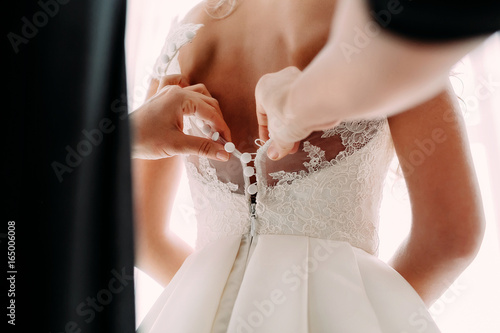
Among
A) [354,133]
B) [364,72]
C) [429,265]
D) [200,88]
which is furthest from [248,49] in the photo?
[429,265]

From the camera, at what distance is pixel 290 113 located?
0.50m

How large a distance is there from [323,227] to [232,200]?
0.14 meters

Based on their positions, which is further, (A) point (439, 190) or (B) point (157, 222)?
(B) point (157, 222)

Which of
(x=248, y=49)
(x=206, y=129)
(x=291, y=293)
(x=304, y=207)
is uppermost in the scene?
(x=248, y=49)

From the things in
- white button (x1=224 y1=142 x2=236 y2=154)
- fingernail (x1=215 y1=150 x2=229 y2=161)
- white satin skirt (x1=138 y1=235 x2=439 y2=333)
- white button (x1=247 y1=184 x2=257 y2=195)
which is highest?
white button (x1=224 y1=142 x2=236 y2=154)

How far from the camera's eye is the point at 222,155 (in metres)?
0.65

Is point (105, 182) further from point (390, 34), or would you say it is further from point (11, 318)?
point (390, 34)

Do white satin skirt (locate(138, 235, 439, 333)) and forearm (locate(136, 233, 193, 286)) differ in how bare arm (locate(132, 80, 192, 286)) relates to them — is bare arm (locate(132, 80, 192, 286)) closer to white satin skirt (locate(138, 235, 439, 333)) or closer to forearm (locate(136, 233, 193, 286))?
forearm (locate(136, 233, 193, 286))

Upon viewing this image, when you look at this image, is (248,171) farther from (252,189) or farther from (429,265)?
(429,265)

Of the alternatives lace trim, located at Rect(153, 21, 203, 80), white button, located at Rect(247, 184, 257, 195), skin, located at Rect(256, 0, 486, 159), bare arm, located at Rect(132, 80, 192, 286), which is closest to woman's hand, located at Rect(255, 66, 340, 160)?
skin, located at Rect(256, 0, 486, 159)

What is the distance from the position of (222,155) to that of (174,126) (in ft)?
0.26

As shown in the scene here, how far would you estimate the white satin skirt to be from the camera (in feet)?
1.82

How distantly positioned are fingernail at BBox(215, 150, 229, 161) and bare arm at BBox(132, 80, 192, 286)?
261mm

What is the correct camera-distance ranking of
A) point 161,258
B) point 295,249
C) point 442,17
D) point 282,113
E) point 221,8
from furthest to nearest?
point 161,258
point 221,8
point 295,249
point 282,113
point 442,17
